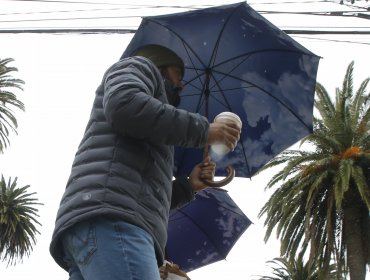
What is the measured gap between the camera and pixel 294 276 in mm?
25844

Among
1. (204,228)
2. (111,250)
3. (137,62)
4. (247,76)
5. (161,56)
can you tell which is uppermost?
(247,76)

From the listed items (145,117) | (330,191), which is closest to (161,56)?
(145,117)

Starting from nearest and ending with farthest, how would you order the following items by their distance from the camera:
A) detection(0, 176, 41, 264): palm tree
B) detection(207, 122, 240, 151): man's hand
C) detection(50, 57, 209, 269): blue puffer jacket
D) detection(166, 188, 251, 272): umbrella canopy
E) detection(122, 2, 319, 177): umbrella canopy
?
detection(50, 57, 209, 269): blue puffer jacket < detection(207, 122, 240, 151): man's hand < detection(122, 2, 319, 177): umbrella canopy < detection(166, 188, 251, 272): umbrella canopy < detection(0, 176, 41, 264): palm tree

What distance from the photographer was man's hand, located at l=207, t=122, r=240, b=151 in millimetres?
2447

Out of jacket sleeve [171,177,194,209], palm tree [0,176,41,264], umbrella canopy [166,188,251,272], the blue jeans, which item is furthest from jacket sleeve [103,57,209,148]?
palm tree [0,176,41,264]

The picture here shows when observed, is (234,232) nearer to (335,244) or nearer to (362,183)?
(362,183)

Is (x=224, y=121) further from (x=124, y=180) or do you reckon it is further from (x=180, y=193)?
(x=180, y=193)

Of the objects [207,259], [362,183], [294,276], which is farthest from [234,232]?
[294,276]

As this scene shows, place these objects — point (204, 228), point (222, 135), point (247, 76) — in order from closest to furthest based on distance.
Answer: point (222, 135) → point (247, 76) → point (204, 228)

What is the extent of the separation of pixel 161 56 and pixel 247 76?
1790 millimetres

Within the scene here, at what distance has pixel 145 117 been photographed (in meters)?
2.28

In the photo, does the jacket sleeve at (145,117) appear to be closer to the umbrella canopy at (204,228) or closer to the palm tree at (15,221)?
the umbrella canopy at (204,228)

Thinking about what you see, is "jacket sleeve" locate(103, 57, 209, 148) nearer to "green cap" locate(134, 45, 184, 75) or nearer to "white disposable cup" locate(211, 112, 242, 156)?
"white disposable cup" locate(211, 112, 242, 156)

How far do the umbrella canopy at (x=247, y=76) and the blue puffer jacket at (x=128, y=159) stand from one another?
197cm
